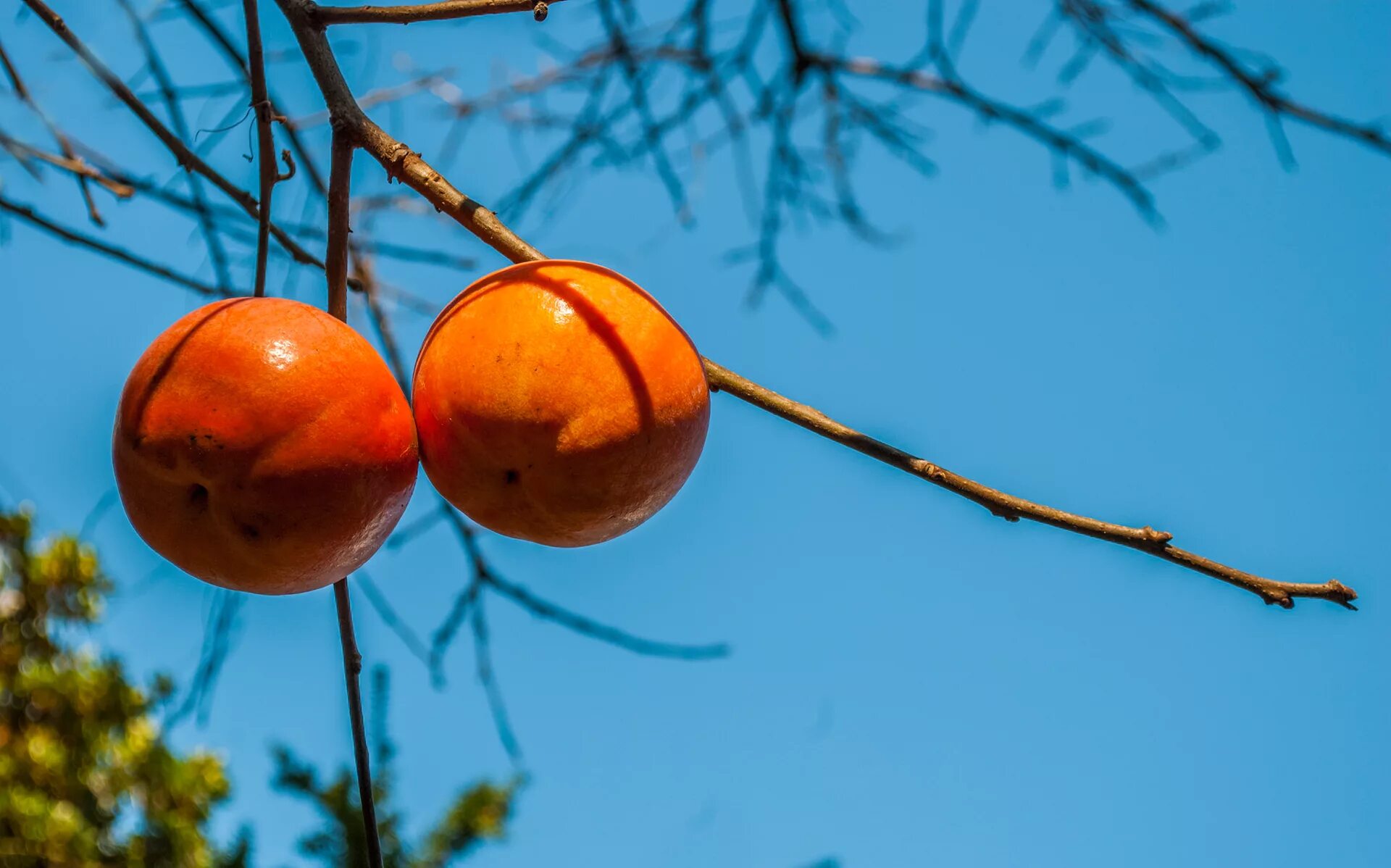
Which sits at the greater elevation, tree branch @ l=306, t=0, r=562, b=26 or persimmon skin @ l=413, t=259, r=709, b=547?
tree branch @ l=306, t=0, r=562, b=26

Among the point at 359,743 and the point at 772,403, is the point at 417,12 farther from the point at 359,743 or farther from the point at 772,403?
the point at 359,743

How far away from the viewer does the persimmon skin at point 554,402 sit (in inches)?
53.2

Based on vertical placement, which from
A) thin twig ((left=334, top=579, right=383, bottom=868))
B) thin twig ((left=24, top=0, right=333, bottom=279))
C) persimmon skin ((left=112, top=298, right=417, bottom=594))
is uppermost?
thin twig ((left=24, top=0, right=333, bottom=279))

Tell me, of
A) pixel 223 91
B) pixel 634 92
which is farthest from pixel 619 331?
pixel 634 92

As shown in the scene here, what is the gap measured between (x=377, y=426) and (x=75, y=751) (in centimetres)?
589

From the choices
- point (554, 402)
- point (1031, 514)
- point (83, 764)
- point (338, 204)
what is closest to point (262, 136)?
point (338, 204)

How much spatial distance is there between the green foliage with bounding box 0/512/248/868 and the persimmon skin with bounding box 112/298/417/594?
4.31 m

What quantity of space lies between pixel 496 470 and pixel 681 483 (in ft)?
1.03

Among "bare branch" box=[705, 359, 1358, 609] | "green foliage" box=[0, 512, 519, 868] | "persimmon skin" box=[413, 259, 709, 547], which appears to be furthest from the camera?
"green foliage" box=[0, 512, 519, 868]

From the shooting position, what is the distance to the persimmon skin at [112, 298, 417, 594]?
1.30 m

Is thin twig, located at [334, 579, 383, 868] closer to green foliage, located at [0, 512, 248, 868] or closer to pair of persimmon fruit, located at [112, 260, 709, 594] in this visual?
pair of persimmon fruit, located at [112, 260, 709, 594]

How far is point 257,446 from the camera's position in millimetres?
1295

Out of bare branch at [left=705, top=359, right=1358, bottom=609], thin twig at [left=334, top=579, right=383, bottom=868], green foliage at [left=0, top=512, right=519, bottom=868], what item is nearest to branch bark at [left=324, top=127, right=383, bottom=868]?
thin twig at [left=334, top=579, right=383, bottom=868]

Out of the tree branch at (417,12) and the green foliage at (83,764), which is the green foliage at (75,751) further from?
the tree branch at (417,12)
